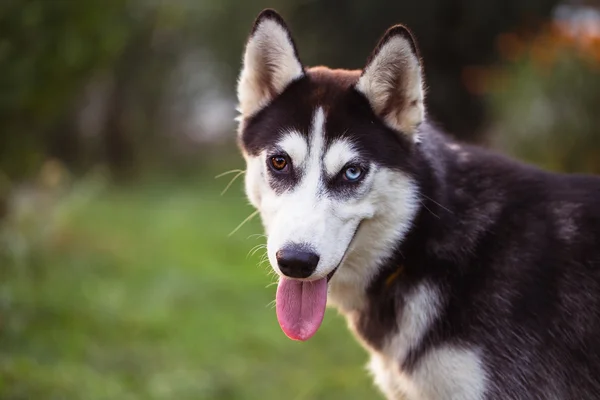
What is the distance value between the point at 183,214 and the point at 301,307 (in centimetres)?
799

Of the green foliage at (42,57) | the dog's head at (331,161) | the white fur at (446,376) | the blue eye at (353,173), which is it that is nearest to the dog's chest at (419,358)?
the white fur at (446,376)

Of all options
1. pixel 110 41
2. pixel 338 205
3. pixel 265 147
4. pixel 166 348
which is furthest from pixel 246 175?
pixel 110 41

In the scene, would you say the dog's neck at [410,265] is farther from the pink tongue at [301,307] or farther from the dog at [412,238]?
the pink tongue at [301,307]

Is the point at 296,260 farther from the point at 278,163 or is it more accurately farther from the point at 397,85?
the point at 397,85

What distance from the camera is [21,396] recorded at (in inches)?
163

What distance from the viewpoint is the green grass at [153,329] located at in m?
4.92

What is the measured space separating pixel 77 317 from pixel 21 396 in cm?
192

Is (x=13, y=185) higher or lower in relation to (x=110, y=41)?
lower

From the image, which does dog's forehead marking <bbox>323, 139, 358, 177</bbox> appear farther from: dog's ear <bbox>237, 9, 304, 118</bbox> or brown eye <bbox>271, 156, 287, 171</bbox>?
dog's ear <bbox>237, 9, 304, 118</bbox>

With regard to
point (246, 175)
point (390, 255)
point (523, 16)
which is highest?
point (246, 175)

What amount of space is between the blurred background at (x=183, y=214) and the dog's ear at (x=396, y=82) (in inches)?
31.5

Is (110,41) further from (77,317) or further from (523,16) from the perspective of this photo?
(523,16)

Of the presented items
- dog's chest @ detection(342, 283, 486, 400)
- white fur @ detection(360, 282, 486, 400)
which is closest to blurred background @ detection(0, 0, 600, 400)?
dog's chest @ detection(342, 283, 486, 400)

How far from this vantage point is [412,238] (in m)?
3.04
